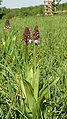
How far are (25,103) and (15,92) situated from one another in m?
0.19

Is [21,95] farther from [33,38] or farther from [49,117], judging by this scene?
[33,38]

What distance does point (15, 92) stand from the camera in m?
1.83

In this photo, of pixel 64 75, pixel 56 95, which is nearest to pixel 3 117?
pixel 56 95

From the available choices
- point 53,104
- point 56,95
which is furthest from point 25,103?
point 56,95

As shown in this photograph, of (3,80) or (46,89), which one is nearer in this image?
(46,89)

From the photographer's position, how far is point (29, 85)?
5.25 feet

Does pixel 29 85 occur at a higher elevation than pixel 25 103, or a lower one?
higher

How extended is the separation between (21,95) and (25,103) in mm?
58

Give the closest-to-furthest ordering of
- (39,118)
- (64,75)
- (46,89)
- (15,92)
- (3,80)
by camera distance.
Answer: (39,118) < (46,89) < (15,92) < (64,75) < (3,80)

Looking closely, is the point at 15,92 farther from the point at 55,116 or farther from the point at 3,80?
the point at 3,80

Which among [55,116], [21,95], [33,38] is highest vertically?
[33,38]

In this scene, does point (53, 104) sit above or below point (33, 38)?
below

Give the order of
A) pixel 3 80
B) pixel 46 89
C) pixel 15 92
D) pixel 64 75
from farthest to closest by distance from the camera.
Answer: pixel 3 80 → pixel 64 75 → pixel 15 92 → pixel 46 89

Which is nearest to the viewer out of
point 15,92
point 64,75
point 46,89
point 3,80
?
point 46,89
